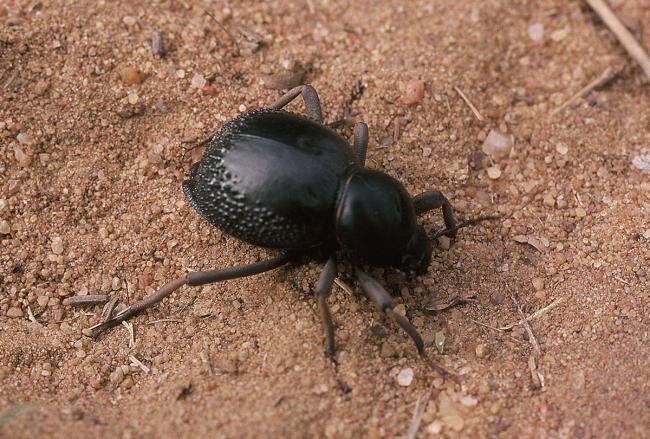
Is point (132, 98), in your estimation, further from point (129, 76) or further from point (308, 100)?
point (308, 100)

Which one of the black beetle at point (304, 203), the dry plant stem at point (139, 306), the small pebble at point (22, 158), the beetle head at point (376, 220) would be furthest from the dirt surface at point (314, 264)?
the beetle head at point (376, 220)

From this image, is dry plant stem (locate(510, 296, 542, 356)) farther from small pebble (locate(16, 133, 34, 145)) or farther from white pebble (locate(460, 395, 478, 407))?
small pebble (locate(16, 133, 34, 145))

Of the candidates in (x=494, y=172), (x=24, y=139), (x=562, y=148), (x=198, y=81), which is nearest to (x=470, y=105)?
(x=494, y=172)

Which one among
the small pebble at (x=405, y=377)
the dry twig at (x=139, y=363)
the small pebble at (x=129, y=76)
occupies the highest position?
the small pebble at (x=129, y=76)

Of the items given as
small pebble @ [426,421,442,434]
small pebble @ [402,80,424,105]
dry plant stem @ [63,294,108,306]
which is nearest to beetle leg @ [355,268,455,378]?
small pebble @ [426,421,442,434]

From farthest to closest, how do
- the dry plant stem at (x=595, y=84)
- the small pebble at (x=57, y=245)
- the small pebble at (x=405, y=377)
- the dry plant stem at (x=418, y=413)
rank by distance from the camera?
the dry plant stem at (x=595, y=84)
the small pebble at (x=57, y=245)
the small pebble at (x=405, y=377)
the dry plant stem at (x=418, y=413)

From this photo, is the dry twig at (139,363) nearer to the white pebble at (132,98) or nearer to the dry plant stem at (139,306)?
the dry plant stem at (139,306)
